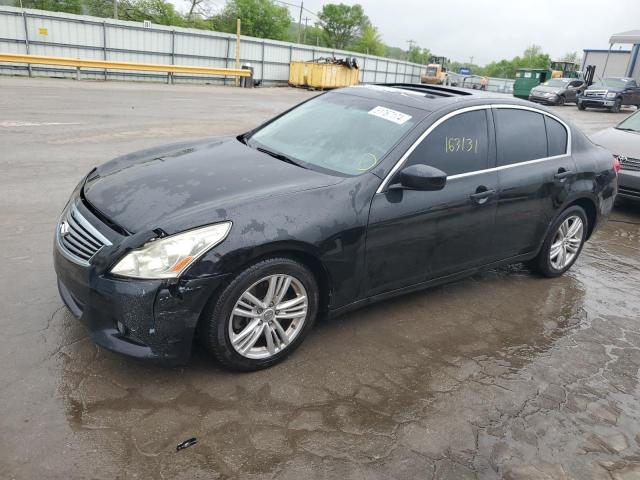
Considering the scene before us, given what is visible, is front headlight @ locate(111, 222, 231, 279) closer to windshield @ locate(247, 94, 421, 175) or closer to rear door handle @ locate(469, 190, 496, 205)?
windshield @ locate(247, 94, 421, 175)

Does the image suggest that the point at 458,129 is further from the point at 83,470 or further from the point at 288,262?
the point at 83,470

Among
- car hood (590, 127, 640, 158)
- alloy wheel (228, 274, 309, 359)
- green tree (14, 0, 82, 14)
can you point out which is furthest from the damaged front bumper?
green tree (14, 0, 82, 14)

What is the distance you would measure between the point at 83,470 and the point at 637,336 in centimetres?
394

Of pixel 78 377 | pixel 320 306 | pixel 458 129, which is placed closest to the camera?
pixel 78 377

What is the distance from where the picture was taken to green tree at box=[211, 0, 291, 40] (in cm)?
6253

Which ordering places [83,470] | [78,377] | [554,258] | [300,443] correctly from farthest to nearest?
1. [554,258]
2. [78,377]
3. [300,443]
4. [83,470]

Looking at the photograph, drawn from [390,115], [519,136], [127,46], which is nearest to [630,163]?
[519,136]

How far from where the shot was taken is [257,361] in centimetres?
310

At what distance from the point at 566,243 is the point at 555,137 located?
3.42 ft

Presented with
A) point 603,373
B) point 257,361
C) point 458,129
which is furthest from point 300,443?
point 458,129

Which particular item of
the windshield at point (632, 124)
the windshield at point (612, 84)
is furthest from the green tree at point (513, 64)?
the windshield at point (632, 124)

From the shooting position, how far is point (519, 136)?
14.2ft

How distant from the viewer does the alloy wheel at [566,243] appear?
16.1 feet

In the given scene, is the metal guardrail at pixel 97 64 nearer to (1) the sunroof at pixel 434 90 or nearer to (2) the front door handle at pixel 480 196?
(1) the sunroof at pixel 434 90
